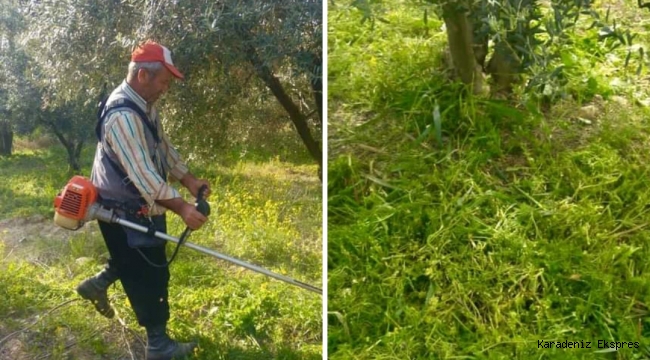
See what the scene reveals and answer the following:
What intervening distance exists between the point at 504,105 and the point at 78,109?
1.82 m

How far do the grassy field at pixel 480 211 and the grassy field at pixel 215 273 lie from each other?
1.71 feet

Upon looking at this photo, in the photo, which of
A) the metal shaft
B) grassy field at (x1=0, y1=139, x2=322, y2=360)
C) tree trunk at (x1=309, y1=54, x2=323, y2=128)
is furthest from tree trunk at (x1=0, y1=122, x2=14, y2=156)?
tree trunk at (x1=309, y1=54, x2=323, y2=128)

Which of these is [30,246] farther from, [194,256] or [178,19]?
[178,19]

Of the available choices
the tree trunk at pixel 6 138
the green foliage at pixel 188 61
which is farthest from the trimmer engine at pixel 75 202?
the tree trunk at pixel 6 138

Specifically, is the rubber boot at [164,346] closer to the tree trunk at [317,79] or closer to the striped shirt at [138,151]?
the striped shirt at [138,151]

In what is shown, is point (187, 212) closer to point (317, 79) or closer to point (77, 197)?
point (77, 197)

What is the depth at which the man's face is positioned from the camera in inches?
A: 85.6

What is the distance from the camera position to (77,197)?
2.24m

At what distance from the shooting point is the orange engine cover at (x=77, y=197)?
2215 millimetres

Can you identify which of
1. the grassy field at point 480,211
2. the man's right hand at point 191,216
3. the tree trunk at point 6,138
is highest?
the tree trunk at point 6,138

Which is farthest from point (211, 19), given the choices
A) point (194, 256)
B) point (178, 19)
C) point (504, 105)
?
point (504, 105)

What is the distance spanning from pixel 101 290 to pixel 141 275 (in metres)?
0.15

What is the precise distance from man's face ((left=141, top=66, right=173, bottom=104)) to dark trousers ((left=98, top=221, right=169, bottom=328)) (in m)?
0.40

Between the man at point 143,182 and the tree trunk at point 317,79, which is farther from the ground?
the tree trunk at point 317,79
